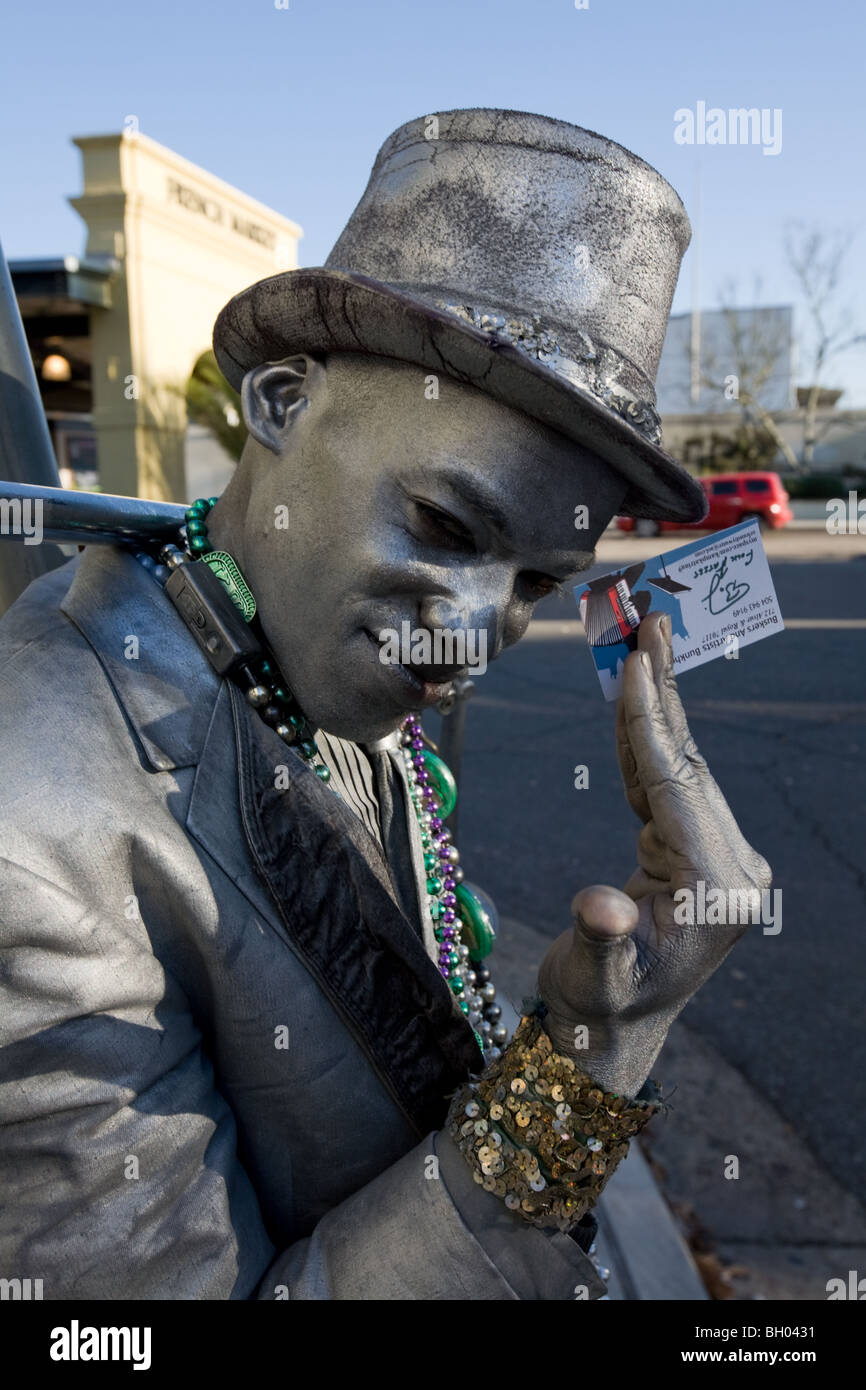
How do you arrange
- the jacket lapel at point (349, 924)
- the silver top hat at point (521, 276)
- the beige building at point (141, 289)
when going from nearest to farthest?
the silver top hat at point (521, 276) < the jacket lapel at point (349, 924) < the beige building at point (141, 289)

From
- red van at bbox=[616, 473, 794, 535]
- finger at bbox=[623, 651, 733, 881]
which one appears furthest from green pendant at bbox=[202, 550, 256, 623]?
red van at bbox=[616, 473, 794, 535]

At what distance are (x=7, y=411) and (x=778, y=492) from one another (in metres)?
25.4

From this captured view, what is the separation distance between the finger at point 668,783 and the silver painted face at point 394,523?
182 mm

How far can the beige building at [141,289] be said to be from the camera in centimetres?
1238

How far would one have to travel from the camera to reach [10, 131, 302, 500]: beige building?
12383mm

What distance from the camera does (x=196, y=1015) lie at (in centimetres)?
131

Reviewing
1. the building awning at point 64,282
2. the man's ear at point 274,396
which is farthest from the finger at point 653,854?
the building awning at point 64,282

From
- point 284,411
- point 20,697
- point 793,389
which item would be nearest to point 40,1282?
point 20,697

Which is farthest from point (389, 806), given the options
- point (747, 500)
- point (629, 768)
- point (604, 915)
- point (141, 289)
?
point (747, 500)

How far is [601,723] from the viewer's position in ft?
26.5

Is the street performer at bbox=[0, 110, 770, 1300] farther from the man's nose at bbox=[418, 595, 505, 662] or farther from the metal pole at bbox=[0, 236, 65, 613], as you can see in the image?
the metal pole at bbox=[0, 236, 65, 613]

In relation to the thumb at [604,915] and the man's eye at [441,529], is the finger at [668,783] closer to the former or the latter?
the thumb at [604,915]
